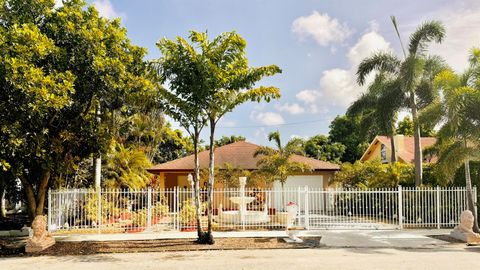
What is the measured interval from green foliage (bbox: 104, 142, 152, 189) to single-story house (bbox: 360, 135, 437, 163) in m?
17.2

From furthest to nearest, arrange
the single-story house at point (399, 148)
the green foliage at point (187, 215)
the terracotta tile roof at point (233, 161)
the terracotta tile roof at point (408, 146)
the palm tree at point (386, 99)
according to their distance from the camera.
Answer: the single-story house at point (399, 148) < the terracotta tile roof at point (408, 146) < the terracotta tile roof at point (233, 161) < the palm tree at point (386, 99) < the green foliage at point (187, 215)

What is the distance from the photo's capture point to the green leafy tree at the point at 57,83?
39.2 ft

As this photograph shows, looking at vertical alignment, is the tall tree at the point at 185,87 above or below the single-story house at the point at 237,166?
above

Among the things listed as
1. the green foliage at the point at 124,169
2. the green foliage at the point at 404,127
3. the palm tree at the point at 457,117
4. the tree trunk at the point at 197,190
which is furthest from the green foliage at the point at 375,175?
the green foliage at the point at 404,127

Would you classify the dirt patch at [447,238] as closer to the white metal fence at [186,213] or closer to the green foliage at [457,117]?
the white metal fence at [186,213]

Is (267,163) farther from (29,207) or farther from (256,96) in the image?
(29,207)

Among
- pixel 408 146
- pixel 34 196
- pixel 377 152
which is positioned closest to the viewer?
pixel 34 196

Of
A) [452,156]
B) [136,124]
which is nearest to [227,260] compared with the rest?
[452,156]

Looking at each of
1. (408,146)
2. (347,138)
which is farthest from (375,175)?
(347,138)

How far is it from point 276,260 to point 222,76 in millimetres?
5452

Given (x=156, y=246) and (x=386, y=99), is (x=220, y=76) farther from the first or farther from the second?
(x=386, y=99)

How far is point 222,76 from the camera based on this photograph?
12.8m

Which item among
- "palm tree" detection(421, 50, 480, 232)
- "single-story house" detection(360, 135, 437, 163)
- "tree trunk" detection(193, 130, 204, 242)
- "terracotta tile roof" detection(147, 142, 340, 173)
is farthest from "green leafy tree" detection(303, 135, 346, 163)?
"tree trunk" detection(193, 130, 204, 242)

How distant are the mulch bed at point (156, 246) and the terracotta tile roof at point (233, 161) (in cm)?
1107
